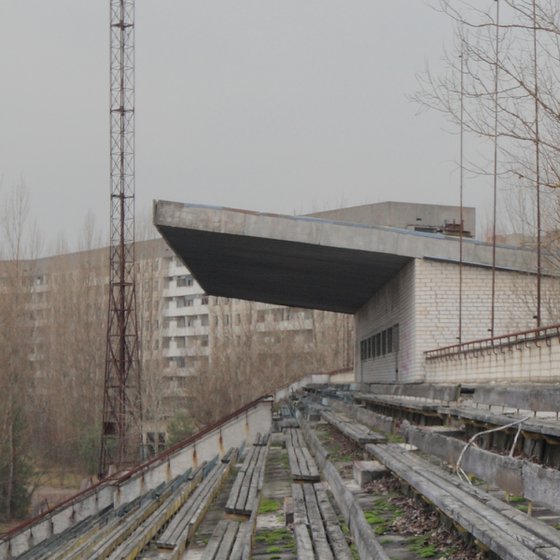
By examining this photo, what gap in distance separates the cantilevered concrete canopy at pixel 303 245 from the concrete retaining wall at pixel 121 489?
4.68 meters

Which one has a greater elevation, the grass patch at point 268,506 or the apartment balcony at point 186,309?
the apartment balcony at point 186,309

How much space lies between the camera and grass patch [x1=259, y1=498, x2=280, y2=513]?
903 cm

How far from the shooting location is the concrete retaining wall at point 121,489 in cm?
2059

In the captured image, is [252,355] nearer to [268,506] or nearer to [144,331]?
[144,331]

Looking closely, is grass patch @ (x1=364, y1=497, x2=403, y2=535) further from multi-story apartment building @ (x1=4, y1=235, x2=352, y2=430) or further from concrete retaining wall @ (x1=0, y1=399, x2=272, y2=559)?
multi-story apartment building @ (x1=4, y1=235, x2=352, y2=430)

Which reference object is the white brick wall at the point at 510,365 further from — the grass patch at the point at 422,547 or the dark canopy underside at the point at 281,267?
the grass patch at the point at 422,547

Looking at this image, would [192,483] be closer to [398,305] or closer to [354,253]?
[354,253]

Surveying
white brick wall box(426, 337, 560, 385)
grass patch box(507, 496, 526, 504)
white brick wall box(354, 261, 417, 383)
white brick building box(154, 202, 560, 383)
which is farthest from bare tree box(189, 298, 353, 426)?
grass patch box(507, 496, 526, 504)

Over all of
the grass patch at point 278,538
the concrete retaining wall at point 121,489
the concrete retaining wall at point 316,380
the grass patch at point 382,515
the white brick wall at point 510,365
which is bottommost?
the concrete retaining wall at point 121,489

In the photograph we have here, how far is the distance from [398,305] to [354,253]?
3.25 metres

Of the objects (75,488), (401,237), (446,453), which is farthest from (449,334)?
(75,488)

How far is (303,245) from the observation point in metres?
18.9

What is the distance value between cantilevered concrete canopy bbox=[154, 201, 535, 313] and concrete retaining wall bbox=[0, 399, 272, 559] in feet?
15.3

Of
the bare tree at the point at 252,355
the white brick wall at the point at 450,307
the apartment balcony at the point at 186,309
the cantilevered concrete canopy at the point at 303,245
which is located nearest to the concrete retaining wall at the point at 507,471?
the white brick wall at the point at 450,307
